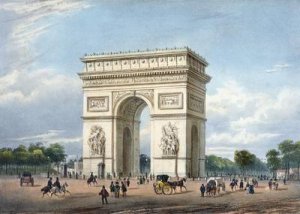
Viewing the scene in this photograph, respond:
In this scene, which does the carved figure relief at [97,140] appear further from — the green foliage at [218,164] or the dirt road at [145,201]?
the green foliage at [218,164]

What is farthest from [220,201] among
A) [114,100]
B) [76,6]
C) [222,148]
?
[114,100]

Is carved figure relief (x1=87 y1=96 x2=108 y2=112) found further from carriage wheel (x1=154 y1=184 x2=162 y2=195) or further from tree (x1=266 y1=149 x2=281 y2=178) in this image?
tree (x1=266 y1=149 x2=281 y2=178)

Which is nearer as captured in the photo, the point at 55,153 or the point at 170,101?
the point at 55,153

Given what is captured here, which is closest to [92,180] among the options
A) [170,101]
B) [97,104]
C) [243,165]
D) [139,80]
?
[243,165]

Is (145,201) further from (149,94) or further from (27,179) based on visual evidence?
(149,94)

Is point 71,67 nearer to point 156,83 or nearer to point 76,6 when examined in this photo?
point 76,6

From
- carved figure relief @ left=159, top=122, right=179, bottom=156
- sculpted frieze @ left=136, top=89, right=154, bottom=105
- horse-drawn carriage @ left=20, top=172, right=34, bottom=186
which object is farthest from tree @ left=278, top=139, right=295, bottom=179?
sculpted frieze @ left=136, top=89, right=154, bottom=105
